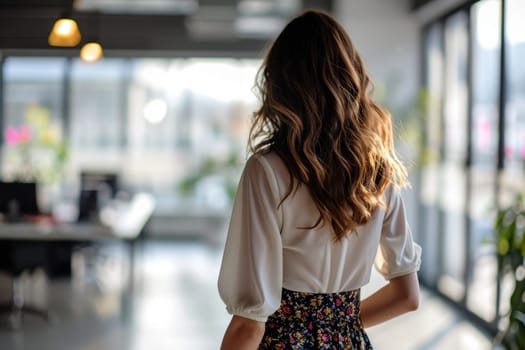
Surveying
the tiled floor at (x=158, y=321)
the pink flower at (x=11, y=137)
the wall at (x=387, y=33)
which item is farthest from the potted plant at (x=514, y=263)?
the pink flower at (x=11, y=137)

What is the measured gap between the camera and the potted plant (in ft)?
10.8

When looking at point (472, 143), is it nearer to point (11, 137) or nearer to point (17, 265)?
point (17, 265)

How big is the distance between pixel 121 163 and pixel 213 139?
138 centimetres

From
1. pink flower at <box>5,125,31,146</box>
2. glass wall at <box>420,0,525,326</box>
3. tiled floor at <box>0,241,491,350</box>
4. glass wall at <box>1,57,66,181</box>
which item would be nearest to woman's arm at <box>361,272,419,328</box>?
glass wall at <box>420,0,525,326</box>

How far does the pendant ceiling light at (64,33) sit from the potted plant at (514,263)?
9.81ft

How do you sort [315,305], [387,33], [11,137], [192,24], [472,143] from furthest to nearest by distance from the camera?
[11,137] → [192,24] → [387,33] → [472,143] → [315,305]

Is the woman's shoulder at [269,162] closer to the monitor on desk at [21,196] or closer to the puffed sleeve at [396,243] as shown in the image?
the puffed sleeve at [396,243]

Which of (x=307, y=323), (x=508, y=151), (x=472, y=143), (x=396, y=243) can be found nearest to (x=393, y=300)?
(x=396, y=243)

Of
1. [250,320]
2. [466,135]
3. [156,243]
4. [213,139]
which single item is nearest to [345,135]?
[250,320]

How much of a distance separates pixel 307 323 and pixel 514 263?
2359 millimetres

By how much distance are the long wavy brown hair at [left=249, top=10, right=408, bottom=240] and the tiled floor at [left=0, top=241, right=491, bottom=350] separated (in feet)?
11.3

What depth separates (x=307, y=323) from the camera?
1391 mm

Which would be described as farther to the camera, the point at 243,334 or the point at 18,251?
the point at 18,251

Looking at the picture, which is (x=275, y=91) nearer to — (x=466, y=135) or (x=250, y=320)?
(x=250, y=320)
